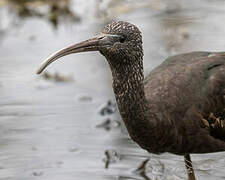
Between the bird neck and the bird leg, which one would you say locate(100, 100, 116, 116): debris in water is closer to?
the bird leg

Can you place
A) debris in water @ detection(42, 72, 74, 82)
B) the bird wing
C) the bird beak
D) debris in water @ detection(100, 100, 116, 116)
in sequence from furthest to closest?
debris in water @ detection(42, 72, 74, 82)
debris in water @ detection(100, 100, 116, 116)
the bird wing
the bird beak

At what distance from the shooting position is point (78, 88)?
30.8ft

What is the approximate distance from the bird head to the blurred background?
167 cm

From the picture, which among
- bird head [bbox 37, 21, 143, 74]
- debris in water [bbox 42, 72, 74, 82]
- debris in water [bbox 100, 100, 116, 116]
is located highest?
bird head [bbox 37, 21, 143, 74]

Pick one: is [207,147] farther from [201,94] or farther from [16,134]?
[16,134]

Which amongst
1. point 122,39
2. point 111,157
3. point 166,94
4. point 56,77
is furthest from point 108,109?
point 122,39

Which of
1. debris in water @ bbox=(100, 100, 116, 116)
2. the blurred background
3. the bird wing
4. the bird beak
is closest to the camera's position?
the bird beak

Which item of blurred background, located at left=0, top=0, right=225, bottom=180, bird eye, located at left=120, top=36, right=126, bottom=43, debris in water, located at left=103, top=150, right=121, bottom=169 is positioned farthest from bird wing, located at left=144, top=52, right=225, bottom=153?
debris in water, located at left=103, top=150, right=121, bottom=169

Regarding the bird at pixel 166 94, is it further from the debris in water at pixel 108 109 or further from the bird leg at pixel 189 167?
the debris in water at pixel 108 109

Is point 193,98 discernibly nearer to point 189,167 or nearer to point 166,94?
point 166,94

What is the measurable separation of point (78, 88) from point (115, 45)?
3.50m

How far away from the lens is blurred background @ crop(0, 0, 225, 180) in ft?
24.6

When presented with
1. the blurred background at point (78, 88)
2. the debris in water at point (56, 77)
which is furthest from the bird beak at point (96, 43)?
the debris in water at point (56, 77)

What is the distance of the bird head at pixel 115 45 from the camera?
19.5 ft
